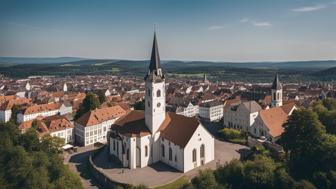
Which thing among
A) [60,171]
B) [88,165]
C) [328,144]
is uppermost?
[328,144]

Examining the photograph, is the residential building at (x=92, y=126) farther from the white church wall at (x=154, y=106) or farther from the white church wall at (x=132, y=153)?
the white church wall at (x=154, y=106)

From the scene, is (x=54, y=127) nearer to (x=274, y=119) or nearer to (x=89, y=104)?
(x=89, y=104)

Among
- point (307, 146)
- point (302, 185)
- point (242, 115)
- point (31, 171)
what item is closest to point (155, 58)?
point (31, 171)

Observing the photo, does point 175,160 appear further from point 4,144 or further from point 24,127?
point 24,127

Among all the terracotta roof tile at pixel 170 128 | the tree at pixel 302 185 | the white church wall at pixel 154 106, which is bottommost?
the tree at pixel 302 185

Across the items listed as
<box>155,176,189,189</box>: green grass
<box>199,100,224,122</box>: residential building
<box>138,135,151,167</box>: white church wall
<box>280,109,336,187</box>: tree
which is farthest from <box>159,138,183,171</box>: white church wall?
<box>199,100,224,122</box>: residential building

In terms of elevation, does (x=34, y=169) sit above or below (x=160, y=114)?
below

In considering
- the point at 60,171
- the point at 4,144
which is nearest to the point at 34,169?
the point at 60,171

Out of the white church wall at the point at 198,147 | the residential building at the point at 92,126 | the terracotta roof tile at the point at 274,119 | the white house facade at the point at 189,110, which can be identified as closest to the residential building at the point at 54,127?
the residential building at the point at 92,126
